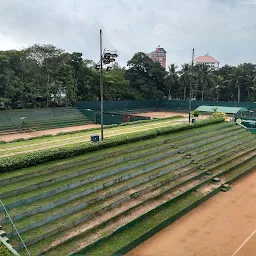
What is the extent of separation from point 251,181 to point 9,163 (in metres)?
14.7

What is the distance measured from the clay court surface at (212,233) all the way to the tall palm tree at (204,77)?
45.0m

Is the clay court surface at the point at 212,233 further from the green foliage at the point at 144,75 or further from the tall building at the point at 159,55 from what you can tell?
the tall building at the point at 159,55

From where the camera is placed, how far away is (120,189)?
14.7 m

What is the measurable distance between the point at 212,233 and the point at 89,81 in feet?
133

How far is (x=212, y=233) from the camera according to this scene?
1288cm

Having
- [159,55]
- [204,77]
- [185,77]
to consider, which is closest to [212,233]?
[204,77]

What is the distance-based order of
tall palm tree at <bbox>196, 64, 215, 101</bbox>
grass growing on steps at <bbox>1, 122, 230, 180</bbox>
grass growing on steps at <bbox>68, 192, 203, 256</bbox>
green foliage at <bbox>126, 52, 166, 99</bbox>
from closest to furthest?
grass growing on steps at <bbox>68, 192, 203, 256</bbox>
grass growing on steps at <bbox>1, 122, 230, 180</bbox>
tall palm tree at <bbox>196, 64, 215, 101</bbox>
green foliage at <bbox>126, 52, 166, 99</bbox>

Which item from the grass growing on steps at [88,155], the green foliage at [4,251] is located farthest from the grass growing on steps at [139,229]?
the grass growing on steps at [88,155]

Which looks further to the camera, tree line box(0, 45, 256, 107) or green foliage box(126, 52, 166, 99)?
green foliage box(126, 52, 166, 99)

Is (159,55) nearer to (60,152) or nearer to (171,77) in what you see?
(171,77)

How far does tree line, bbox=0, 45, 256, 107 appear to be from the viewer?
1550 inches

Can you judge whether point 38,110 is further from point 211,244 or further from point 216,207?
point 211,244

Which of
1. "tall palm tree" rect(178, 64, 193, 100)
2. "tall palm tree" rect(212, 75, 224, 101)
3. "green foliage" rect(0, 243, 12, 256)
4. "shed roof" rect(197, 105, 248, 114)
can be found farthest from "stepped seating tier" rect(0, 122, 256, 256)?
"tall palm tree" rect(212, 75, 224, 101)

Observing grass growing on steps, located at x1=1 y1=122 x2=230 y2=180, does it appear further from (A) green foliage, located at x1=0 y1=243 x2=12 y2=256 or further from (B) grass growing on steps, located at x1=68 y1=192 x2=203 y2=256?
(B) grass growing on steps, located at x1=68 y1=192 x2=203 y2=256
